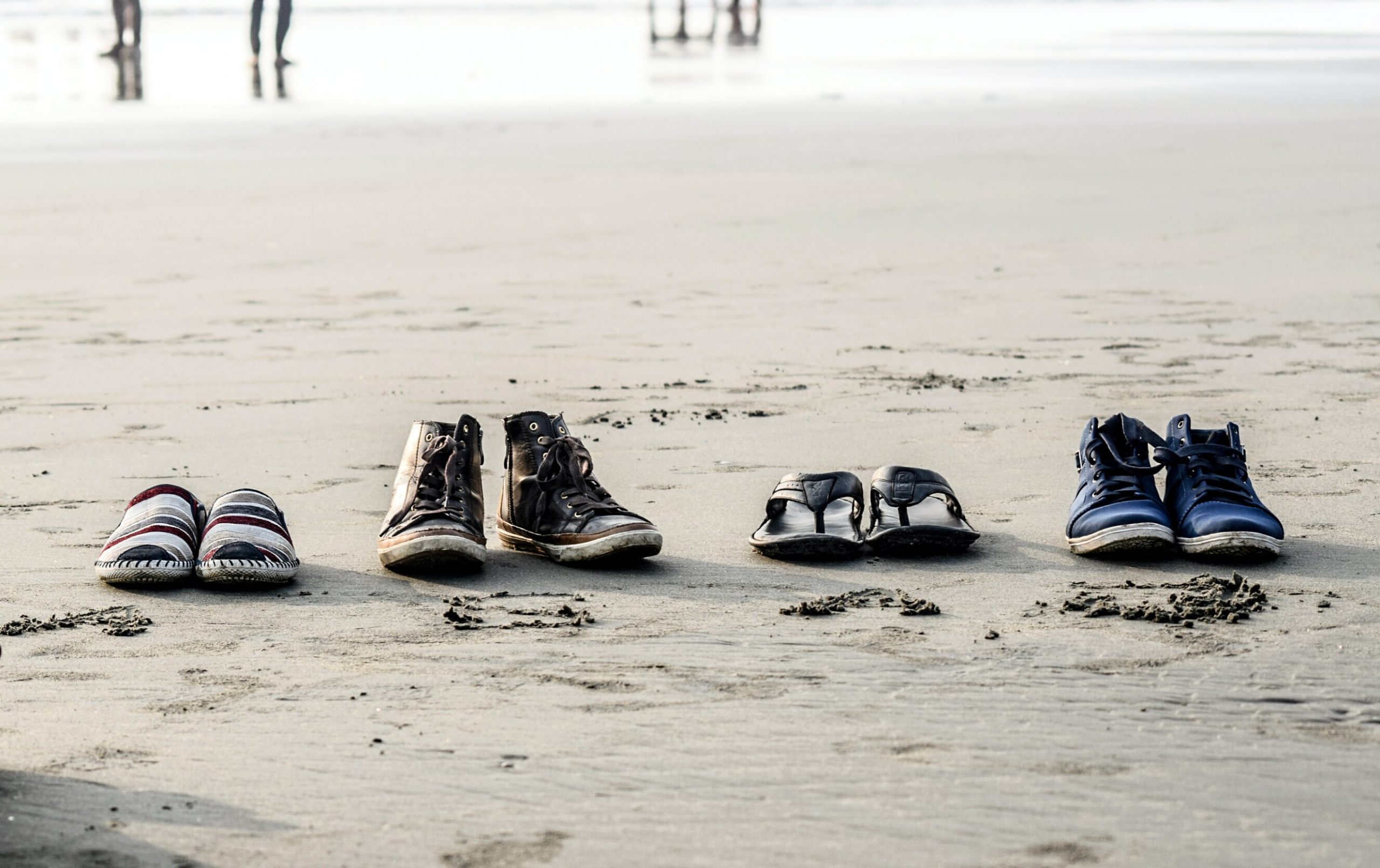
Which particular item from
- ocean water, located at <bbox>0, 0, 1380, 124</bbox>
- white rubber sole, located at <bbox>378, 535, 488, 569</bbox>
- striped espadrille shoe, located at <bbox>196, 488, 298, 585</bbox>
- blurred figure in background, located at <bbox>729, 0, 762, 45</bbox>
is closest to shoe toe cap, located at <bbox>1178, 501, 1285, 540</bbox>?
white rubber sole, located at <bbox>378, 535, 488, 569</bbox>

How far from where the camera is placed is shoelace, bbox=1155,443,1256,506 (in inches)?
168

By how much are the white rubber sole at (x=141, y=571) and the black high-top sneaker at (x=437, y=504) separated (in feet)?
1.70

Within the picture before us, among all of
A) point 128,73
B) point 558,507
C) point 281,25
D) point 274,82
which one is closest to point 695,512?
point 558,507

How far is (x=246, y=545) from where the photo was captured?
4.03m

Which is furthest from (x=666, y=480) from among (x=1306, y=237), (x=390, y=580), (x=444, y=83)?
(x=444, y=83)

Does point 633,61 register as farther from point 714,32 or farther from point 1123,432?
point 1123,432

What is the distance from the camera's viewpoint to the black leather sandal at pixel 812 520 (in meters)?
4.26

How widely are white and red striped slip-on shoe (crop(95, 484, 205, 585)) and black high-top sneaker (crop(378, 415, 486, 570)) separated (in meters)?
0.49

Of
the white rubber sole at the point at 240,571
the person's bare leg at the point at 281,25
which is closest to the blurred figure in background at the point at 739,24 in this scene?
the person's bare leg at the point at 281,25

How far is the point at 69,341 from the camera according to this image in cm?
744

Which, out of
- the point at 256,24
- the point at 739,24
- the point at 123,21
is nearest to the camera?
the point at 256,24

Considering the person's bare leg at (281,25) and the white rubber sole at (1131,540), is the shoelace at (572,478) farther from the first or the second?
the person's bare leg at (281,25)

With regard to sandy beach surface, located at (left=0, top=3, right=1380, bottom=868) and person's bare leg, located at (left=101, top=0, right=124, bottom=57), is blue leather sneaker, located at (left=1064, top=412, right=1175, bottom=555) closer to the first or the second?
sandy beach surface, located at (left=0, top=3, right=1380, bottom=868)

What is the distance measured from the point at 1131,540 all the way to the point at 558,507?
1507mm
